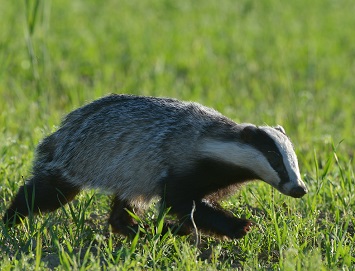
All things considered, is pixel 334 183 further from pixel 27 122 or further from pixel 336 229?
pixel 27 122

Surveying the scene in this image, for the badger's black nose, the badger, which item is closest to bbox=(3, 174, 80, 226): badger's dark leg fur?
the badger

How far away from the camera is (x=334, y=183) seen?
639 centimetres

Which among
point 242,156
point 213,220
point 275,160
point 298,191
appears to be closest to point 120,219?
point 213,220

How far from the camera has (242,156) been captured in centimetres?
511

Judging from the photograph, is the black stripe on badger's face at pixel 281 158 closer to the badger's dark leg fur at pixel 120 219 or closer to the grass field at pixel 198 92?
the grass field at pixel 198 92

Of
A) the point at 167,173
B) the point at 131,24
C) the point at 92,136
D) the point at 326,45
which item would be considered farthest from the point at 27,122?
the point at 326,45

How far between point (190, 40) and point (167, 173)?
6.42 meters

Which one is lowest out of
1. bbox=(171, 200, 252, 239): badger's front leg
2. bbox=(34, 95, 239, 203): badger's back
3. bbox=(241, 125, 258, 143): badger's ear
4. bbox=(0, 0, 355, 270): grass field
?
bbox=(0, 0, 355, 270): grass field

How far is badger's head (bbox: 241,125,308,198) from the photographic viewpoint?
4.89 m

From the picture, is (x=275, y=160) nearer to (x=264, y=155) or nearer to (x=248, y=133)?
(x=264, y=155)

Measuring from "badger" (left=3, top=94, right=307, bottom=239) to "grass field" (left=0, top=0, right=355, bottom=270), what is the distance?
0.55 feet

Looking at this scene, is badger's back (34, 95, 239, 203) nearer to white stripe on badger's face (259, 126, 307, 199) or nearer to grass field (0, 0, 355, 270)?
grass field (0, 0, 355, 270)

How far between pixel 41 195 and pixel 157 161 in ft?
2.84

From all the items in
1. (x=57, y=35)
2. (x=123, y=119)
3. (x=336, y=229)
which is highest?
(x=123, y=119)
